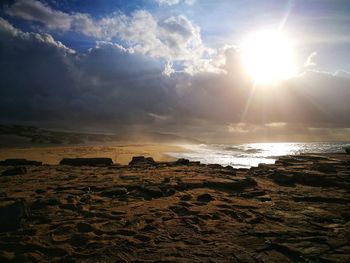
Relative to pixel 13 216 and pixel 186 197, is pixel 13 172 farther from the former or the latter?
pixel 186 197

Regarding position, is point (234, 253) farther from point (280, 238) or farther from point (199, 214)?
point (199, 214)

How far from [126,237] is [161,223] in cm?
102

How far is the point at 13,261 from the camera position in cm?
468

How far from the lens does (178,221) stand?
6629mm

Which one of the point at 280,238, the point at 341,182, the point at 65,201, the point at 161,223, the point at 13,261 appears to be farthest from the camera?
the point at 341,182

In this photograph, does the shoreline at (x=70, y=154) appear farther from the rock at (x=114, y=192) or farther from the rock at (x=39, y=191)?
the rock at (x=114, y=192)

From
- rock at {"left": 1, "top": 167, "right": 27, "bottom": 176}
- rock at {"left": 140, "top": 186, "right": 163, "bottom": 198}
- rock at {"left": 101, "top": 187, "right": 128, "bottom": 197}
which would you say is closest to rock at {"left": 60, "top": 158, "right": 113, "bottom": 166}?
rock at {"left": 1, "top": 167, "right": 27, "bottom": 176}

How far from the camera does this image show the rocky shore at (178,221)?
4988 millimetres

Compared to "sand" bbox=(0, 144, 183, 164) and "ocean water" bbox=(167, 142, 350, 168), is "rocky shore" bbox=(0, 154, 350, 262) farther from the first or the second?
"sand" bbox=(0, 144, 183, 164)

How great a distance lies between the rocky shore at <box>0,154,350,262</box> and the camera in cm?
499

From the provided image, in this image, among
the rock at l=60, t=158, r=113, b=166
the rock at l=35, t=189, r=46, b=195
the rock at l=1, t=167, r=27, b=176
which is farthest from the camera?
the rock at l=60, t=158, r=113, b=166

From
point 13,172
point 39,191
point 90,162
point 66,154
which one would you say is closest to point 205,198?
point 39,191

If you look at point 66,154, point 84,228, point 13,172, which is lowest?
point 84,228

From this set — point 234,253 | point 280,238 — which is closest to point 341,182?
point 280,238
